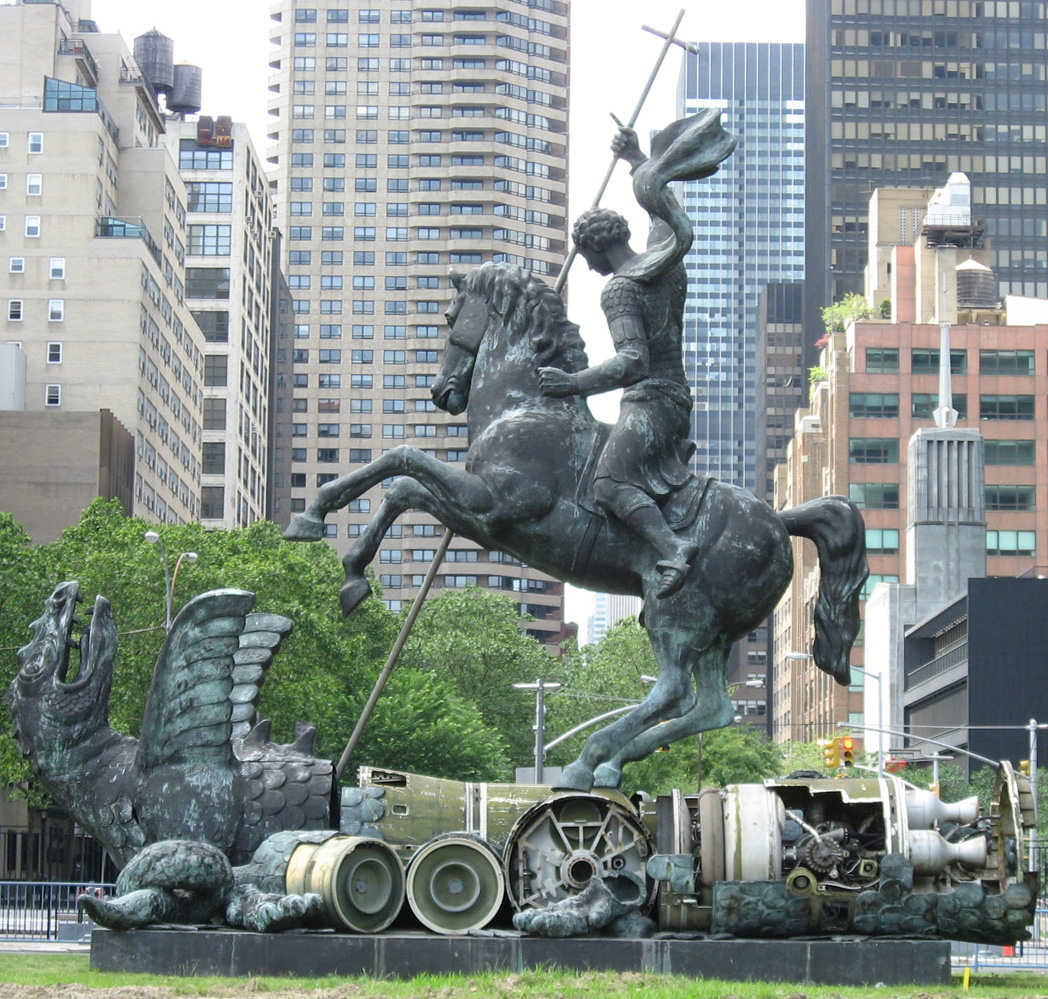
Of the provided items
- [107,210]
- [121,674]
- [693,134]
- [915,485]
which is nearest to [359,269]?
[107,210]

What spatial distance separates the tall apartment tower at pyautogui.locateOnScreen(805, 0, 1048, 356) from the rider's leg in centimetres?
15404

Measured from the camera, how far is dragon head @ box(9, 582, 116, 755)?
1811 centimetres

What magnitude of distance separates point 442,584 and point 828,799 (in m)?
143

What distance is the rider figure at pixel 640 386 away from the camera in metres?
17.1

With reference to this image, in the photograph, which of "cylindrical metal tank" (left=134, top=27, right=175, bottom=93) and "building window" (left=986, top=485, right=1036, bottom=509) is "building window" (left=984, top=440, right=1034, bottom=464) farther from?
"cylindrical metal tank" (left=134, top=27, right=175, bottom=93)

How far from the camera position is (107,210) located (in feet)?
349

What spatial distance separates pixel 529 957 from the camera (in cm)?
1546

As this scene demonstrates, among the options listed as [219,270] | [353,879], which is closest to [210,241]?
[219,270]

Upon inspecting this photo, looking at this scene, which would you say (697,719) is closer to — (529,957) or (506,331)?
(529,957)

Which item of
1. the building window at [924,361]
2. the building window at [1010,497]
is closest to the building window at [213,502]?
the building window at [924,361]

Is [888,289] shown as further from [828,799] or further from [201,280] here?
[828,799]

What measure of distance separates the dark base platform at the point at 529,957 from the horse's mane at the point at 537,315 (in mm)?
5510

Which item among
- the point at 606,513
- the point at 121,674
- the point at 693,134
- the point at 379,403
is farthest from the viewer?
the point at 379,403

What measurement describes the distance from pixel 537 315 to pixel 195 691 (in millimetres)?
4802
